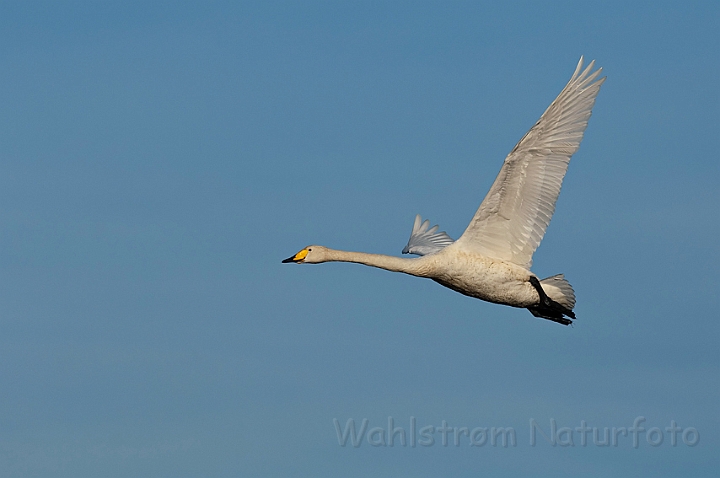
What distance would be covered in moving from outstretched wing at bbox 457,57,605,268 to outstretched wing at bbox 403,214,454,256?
6160 millimetres

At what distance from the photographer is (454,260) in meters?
22.0

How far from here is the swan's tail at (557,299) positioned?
2293 centimetres

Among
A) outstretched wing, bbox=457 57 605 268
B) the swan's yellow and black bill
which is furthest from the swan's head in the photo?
outstretched wing, bbox=457 57 605 268

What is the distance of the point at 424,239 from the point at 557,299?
7.09 m

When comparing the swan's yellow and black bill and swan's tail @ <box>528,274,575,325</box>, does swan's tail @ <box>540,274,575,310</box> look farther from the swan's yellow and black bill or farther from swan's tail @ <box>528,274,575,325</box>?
the swan's yellow and black bill

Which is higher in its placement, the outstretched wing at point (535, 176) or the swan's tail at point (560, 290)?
the outstretched wing at point (535, 176)

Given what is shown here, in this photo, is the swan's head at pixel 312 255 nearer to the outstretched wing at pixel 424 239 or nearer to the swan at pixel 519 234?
the swan at pixel 519 234

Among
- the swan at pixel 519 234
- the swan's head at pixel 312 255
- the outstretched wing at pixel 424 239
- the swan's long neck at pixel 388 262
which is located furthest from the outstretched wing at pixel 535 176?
the outstretched wing at pixel 424 239

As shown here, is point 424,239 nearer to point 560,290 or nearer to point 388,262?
point 560,290

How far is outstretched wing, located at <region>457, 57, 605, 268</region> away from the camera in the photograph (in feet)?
70.2

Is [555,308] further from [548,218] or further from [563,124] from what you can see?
[563,124]

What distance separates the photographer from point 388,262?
868 inches

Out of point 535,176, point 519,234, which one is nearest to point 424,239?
point 519,234

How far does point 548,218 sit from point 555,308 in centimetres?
177
